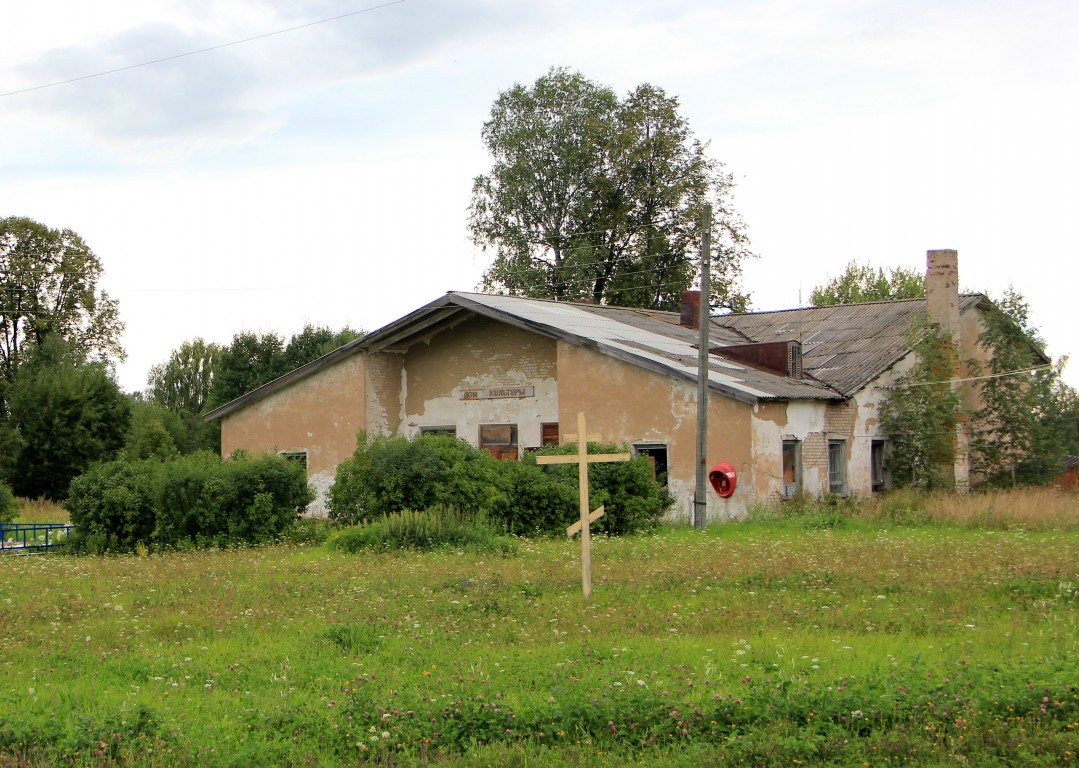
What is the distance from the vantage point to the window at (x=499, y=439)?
1131 inches

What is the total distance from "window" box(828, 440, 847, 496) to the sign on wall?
7.61m

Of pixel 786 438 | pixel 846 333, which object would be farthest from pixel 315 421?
pixel 846 333

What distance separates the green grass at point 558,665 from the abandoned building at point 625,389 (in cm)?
987

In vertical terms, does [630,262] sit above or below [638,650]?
above

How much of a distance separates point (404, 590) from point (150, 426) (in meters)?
36.6

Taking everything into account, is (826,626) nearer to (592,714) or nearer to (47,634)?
(592,714)

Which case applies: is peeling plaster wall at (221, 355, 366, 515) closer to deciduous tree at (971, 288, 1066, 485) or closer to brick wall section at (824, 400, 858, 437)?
brick wall section at (824, 400, 858, 437)

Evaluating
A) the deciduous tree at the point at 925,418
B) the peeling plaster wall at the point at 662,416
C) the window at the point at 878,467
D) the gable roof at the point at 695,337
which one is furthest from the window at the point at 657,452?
the deciduous tree at the point at 925,418

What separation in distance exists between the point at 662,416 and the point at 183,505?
10.7 m

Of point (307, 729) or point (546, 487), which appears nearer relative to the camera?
point (307, 729)

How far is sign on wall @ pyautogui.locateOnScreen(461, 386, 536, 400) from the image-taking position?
28.3 metres

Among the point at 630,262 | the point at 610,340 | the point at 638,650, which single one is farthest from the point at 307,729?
the point at 630,262

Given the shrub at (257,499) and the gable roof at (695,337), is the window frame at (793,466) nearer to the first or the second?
the gable roof at (695,337)

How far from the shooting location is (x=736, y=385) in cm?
2380
